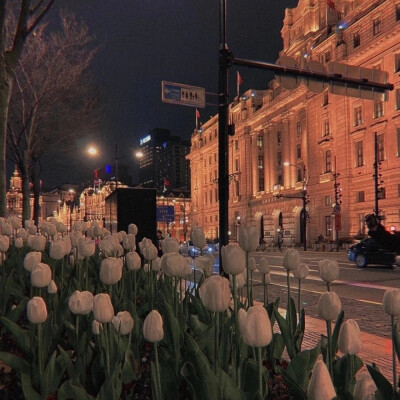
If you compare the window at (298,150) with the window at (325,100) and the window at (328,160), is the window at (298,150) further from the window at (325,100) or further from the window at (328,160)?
the window at (325,100)

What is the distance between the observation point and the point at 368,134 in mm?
43906

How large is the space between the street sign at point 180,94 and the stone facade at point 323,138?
66.4 feet

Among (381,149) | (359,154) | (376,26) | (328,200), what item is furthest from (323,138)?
(376,26)

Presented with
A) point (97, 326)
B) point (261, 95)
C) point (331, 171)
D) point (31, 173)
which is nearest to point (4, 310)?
point (97, 326)

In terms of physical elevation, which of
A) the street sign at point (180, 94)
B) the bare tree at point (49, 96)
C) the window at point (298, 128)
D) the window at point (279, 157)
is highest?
the window at point (298, 128)

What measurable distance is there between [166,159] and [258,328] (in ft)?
577

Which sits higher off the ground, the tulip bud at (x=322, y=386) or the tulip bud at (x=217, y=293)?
the tulip bud at (x=217, y=293)

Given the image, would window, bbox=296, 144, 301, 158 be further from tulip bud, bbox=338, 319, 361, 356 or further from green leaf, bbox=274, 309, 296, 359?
tulip bud, bbox=338, 319, 361, 356

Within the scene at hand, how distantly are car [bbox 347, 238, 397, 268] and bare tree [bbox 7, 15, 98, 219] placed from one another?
46.7ft

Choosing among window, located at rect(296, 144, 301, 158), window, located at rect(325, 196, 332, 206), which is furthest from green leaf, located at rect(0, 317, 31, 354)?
window, located at rect(296, 144, 301, 158)

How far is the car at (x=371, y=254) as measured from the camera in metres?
20.0

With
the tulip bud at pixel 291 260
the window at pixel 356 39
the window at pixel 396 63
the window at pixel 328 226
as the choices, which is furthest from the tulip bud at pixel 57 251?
the window at pixel 328 226

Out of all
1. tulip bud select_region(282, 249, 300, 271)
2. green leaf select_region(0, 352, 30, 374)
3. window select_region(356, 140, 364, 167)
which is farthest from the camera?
window select_region(356, 140, 364, 167)

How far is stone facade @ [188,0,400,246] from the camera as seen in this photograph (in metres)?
40.9
